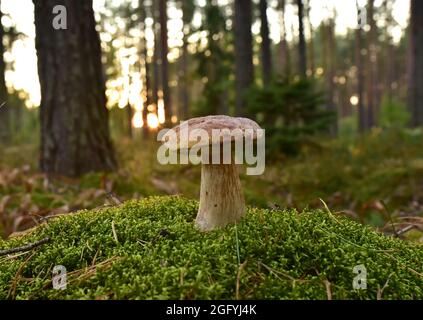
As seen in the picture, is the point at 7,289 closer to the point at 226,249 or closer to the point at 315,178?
the point at 226,249

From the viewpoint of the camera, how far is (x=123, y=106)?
93.2 ft

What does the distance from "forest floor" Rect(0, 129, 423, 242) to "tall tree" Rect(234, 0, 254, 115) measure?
8.67 ft

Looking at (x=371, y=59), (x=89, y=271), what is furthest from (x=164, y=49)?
(x=371, y=59)

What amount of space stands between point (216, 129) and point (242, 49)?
29.4 feet

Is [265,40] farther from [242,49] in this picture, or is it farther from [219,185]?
[219,185]

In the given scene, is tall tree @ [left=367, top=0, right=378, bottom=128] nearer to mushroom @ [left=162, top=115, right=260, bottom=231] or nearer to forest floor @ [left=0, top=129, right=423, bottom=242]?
forest floor @ [left=0, top=129, right=423, bottom=242]

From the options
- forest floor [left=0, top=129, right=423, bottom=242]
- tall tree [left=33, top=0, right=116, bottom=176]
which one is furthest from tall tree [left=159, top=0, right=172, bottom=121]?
tall tree [left=33, top=0, right=116, bottom=176]

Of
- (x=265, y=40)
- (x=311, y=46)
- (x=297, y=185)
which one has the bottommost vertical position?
(x=297, y=185)

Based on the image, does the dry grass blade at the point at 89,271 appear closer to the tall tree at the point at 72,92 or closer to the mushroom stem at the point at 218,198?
the mushroom stem at the point at 218,198

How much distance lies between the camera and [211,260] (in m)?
1.85

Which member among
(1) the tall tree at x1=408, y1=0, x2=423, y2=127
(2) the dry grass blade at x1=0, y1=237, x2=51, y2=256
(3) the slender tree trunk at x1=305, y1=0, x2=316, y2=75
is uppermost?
(3) the slender tree trunk at x1=305, y1=0, x2=316, y2=75

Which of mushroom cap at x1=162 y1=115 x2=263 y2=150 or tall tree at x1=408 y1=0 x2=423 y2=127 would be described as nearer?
mushroom cap at x1=162 y1=115 x2=263 y2=150

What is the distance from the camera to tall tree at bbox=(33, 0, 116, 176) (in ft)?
17.6

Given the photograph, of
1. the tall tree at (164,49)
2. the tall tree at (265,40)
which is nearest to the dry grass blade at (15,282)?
the tall tree at (164,49)
